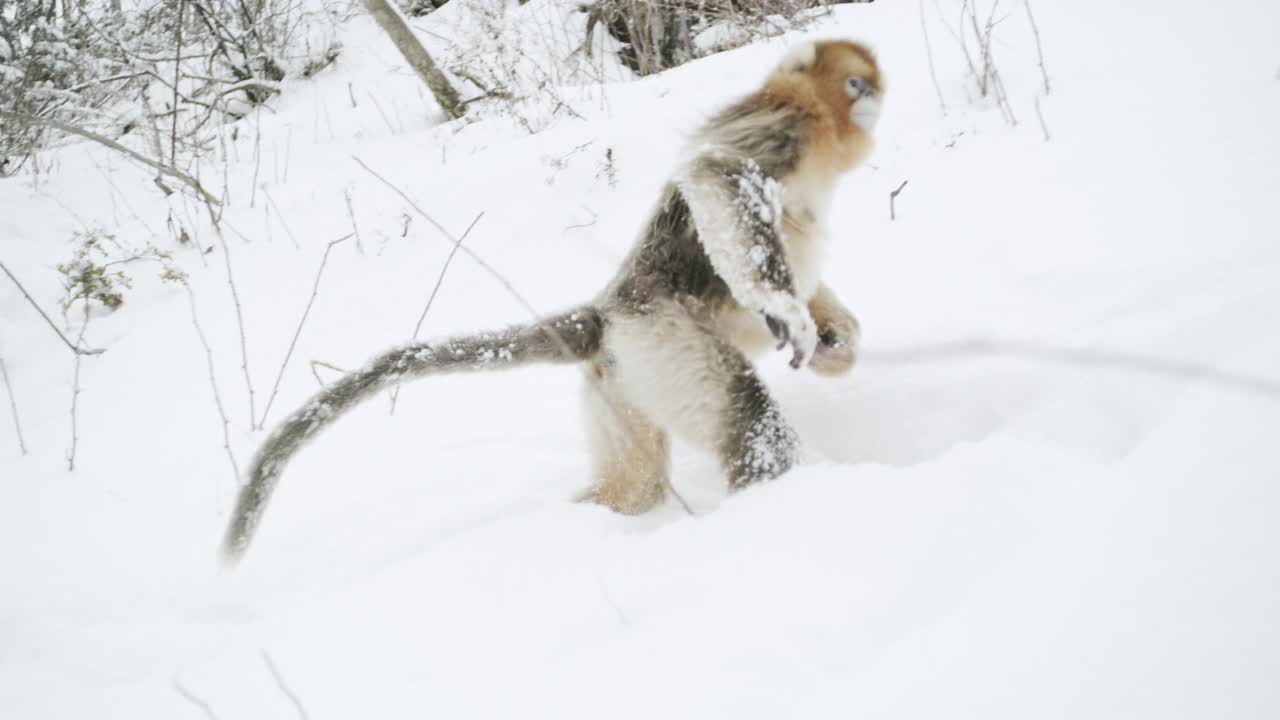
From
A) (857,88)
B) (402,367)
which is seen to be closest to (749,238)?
(857,88)

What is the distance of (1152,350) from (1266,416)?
1.57 ft

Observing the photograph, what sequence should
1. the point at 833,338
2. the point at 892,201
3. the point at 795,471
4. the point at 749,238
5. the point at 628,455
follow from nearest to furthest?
the point at 795,471, the point at 749,238, the point at 628,455, the point at 833,338, the point at 892,201

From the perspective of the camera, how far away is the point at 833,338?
2434 mm

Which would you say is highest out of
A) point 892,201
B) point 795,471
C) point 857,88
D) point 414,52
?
point 414,52

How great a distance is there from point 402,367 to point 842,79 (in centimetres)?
171

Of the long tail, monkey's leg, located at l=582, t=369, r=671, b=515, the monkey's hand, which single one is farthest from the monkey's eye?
monkey's leg, located at l=582, t=369, r=671, b=515

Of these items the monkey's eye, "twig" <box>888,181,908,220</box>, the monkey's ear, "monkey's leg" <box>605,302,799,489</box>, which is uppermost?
the monkey's ear

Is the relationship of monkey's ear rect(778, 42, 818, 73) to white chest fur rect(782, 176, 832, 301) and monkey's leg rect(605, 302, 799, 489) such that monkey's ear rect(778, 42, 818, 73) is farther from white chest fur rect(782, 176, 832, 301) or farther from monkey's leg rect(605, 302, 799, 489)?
monkey's leg rect(605, 302, 799, 489)

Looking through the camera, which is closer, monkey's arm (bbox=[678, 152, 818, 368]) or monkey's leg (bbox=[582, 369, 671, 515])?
monkey's arm (bbox=[678, 152, 818, 368])

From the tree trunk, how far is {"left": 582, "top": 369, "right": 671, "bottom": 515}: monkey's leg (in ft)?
16.6

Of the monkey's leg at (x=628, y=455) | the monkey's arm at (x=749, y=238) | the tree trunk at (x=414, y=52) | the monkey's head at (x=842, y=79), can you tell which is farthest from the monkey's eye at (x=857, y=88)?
the tree trunk at (x=414, y=52)

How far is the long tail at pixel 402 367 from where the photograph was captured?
1.96 metres

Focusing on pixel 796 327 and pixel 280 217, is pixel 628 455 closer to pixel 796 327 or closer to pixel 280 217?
pixel 796 327

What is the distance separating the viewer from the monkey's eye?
2309mm
